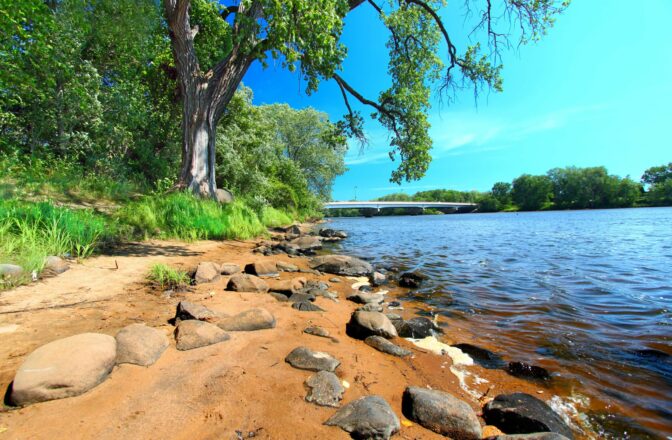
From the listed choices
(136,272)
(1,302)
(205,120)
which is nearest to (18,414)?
(1,302)

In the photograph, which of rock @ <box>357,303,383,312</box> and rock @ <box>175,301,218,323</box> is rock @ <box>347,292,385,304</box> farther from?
rock @ <box>175,301,218,323</box>

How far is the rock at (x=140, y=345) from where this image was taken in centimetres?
250

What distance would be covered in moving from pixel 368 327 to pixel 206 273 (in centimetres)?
311

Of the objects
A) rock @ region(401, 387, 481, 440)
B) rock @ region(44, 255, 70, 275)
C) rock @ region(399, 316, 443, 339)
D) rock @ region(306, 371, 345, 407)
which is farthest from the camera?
rock @ region(44, 255, 70, 275)

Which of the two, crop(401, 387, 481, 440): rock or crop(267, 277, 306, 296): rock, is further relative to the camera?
crop(267, 277, 306, 296): rock

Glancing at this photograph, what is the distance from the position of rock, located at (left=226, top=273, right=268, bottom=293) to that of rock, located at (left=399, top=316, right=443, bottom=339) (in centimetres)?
→ 247

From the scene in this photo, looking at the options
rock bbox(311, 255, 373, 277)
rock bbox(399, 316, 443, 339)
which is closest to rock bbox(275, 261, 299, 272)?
rock bbox(311, 255, 373, 277)

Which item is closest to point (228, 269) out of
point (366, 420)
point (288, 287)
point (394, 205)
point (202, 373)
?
point (288, 287)

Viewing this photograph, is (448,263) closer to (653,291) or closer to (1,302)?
(653,291)

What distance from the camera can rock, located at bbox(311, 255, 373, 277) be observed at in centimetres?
777

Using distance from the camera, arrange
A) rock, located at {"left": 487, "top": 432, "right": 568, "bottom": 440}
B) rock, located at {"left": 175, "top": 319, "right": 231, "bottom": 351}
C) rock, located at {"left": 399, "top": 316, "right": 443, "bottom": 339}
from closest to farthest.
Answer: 1. rock, located at {"left": 487, "top": 432, "right": 568, "bottom": 440}
2. rock, located at {"left": 175, "top": 319, "right": 231, "bottom": 351}
3. rock, located at {"left": 399, "top": 316, "right": 443, "bottom": 339}

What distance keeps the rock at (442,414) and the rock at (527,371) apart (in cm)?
131

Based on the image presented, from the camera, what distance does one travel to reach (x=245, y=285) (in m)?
4.94

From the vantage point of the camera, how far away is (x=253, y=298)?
459 centimetres
